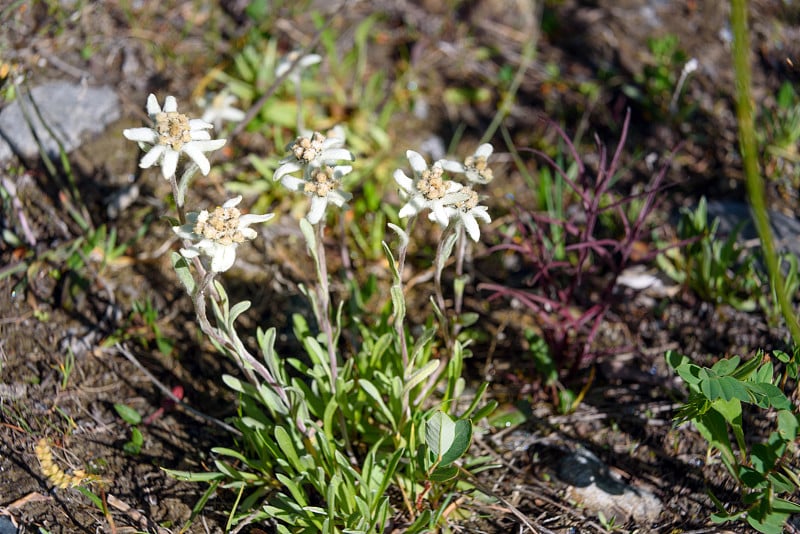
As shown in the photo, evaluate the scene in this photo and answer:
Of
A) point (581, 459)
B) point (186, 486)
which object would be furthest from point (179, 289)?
point (581, 459)

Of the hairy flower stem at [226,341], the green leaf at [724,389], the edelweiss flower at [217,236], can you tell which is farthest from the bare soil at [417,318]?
the edelweiss flower at [217,236]

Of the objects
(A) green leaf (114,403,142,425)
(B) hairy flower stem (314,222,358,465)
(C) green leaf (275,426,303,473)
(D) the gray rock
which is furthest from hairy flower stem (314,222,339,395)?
(D) the gray rock

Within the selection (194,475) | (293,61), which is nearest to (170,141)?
(194,475)

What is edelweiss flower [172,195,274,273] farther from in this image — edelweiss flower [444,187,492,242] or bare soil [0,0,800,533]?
bare soil [0,0,800,533]

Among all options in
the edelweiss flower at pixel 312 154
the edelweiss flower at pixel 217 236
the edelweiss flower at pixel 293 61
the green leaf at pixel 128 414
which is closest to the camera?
the edelweiss flower at pixel 217 236

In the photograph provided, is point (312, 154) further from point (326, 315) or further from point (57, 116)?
point (57, 116)

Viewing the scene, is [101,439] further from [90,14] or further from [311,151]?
[90,14]

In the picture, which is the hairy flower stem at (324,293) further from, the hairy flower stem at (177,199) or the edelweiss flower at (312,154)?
the hairy flower stem at (177,199)
